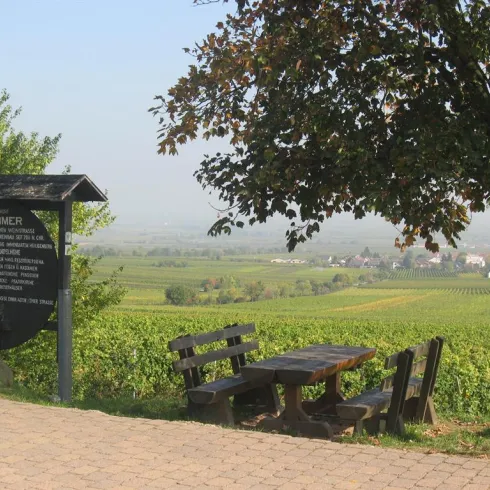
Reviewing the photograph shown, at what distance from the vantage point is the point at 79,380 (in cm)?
1514

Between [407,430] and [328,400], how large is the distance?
139cm

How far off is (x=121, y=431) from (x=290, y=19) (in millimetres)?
3894

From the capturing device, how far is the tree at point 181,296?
8900cm

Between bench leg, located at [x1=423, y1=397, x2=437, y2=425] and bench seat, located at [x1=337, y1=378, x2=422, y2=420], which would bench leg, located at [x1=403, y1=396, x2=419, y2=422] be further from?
bench seat, located at [x1=337, y1=378, x2=422, y2=420]

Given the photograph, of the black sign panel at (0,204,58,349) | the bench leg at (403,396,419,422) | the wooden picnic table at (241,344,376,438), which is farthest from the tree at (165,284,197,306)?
the wooden picnic table at (241,344,376,438)

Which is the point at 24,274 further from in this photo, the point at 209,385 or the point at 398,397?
the point at 398,397

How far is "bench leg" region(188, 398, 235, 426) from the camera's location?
795 centimetres

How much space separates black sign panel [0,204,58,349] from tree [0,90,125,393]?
2957mm

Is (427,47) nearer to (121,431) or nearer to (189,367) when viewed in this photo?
(189,367)

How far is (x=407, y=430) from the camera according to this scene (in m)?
7.89

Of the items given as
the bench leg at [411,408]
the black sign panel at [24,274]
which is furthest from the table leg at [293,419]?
the black sign panel at [24,274]

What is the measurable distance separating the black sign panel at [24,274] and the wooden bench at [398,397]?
12.2 ft

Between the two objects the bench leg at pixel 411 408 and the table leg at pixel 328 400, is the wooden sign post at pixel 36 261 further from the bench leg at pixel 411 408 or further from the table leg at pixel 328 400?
the bench leg at pixel 411 408

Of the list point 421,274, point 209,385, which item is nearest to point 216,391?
point 209,385
